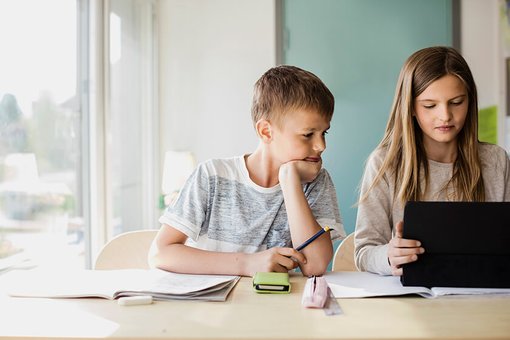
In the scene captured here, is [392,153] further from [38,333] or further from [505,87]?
[505,87]

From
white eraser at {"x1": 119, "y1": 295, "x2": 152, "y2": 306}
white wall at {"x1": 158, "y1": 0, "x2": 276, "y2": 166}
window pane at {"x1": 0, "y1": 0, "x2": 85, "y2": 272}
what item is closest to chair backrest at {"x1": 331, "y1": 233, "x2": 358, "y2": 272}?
white eraser at {"x1": 119, "y1": 295, "x2": 152, "y2": 306}

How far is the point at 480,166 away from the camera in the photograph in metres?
1.64

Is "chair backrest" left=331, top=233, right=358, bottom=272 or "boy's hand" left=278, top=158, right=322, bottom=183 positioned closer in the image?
"boy's hand" left=278, top=158, right=322, bottom=183

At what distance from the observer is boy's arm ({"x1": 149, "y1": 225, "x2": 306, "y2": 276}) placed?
132 cm

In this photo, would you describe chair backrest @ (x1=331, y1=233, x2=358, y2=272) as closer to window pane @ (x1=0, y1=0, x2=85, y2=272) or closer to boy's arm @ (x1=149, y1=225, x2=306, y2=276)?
boy's arm @ (x1=149, y1=225, x2=306, y2=276)

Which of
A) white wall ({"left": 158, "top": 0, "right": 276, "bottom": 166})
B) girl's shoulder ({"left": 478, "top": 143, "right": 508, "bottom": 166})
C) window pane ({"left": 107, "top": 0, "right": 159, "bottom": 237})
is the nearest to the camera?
girl's shoulder ({"left": 478, "top": 143, "right": 508, "bottom": 166})

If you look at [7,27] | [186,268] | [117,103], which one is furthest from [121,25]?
[186,268]

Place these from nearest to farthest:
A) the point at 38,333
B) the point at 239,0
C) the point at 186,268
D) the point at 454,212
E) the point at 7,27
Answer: the point at 38,333
the point at 454,212
the point at 186,268
the point at 7,27
the point at 239,0

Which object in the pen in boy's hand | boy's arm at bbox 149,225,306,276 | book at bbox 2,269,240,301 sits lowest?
book at bbox 2,269,240,301

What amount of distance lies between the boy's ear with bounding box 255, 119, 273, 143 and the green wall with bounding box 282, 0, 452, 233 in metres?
2.09

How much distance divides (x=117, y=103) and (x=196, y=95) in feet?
3.01

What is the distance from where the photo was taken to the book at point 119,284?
1.12 metres

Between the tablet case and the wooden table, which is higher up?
the tablet case

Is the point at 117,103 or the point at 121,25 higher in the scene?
the point at 121,25
